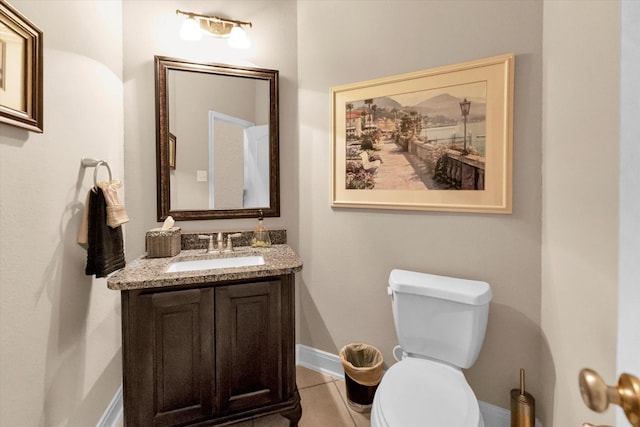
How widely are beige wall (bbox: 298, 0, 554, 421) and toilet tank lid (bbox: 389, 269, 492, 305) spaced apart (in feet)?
0.53

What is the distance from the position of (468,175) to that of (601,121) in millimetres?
695

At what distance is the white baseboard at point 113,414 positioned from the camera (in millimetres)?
1583

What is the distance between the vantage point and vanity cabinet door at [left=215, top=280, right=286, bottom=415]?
1.55 m

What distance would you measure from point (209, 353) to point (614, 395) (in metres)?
1.54

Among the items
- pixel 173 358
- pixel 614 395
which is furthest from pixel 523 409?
pixel 173 358

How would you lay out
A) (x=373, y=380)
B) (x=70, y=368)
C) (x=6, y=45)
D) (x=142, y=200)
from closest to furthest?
(x=6, y=45), (x=70, y=368), (x=373, y=380), (x=142, y=200)

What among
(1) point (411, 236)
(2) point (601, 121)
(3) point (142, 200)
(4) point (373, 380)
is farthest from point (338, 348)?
(2) point (601, 121)

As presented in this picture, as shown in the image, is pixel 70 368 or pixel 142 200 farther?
pixel 142 200

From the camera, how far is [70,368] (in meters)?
1.31

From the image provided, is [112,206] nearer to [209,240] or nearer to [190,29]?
[209,240]

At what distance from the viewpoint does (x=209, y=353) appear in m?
Result: 1.53

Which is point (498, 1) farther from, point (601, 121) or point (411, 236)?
point (411, 236)

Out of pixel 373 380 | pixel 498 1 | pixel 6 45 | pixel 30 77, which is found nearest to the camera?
pixel 6 45

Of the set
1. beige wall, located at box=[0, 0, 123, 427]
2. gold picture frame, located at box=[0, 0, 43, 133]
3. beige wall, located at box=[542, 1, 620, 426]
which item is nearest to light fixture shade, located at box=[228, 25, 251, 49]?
beige wall, located at box=[0, 0, 123, 427]
